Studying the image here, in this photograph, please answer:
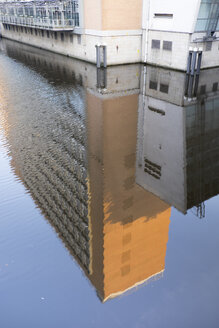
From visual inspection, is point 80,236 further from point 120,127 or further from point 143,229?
point 120,127

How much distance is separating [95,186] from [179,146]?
6.47m

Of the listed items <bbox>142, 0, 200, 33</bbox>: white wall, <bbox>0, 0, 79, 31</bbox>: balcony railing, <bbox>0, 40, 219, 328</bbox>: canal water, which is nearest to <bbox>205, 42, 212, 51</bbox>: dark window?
<bbox>142, 0, 200, 33</bbox>: white wall

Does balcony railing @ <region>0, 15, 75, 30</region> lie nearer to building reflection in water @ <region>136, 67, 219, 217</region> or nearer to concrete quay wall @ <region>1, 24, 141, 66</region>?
concrete quay wall @ <region>1, 24, 141, 66</region>

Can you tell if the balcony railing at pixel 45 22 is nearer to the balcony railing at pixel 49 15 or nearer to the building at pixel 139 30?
the balcony railing at pixel 49 15

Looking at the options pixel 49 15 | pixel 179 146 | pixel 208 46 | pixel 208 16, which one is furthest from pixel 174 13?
pixel 49 15

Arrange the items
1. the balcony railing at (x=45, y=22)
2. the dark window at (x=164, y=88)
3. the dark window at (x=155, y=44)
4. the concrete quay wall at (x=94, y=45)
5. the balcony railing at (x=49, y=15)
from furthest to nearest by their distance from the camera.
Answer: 1. the balcony railing at (x=45, y=22)
2. the balcony railing at (x=49, y=15)
3. the concrete quay wall at (x=94, y=45)
4. the dark window at (x=155, y=44)
5. the dark window at (x=164, y=88)

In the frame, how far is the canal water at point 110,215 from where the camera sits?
29.6ft

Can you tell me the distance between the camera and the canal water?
9.02 meters

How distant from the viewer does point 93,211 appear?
508 inches

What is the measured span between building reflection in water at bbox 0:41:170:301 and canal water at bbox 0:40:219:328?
0.19 feet

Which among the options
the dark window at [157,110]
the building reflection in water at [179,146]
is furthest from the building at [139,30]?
the dark window at [157,110]

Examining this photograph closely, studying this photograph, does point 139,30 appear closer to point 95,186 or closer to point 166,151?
point 166,151

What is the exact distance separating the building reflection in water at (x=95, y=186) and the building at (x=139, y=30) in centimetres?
1458

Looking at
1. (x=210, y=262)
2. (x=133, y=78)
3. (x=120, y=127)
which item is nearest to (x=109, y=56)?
(x=133, y=78)
